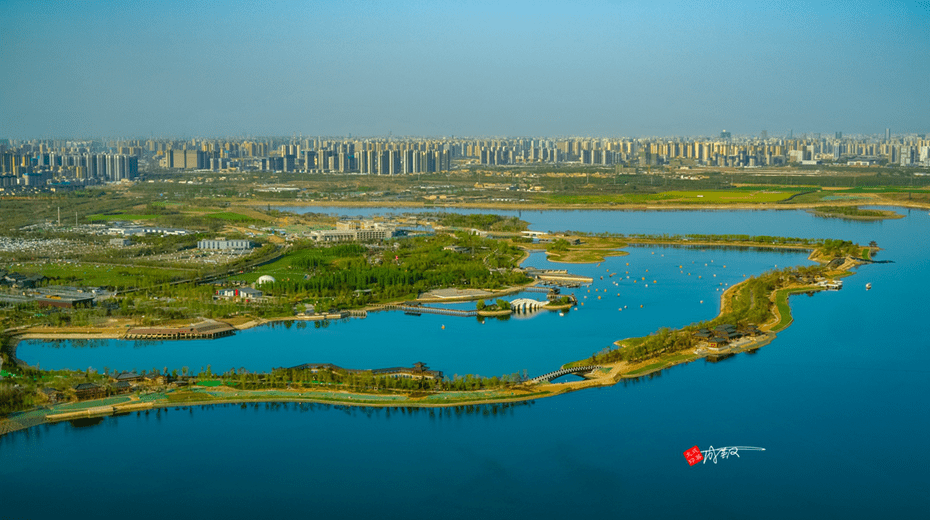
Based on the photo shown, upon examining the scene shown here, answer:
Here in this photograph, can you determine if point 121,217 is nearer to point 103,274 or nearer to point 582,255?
point 103,274

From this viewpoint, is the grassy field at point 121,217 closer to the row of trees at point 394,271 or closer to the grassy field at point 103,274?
the grassy field at point 103,274

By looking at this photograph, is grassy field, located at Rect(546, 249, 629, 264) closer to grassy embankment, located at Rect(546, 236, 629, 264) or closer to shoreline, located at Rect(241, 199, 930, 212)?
grassy embankment, located at Rect(546, 236, 629, 264)

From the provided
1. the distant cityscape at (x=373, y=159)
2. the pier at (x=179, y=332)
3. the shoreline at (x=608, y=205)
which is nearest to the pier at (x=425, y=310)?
the pier at (x=179, y=332)

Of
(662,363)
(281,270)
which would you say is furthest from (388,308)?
(662,363)

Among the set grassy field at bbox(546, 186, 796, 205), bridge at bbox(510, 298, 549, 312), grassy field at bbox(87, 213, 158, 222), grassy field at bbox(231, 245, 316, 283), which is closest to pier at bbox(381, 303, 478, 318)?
bridge at bbox(510, 298, 549, 312)

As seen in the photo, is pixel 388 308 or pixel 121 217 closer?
pixel 388 308

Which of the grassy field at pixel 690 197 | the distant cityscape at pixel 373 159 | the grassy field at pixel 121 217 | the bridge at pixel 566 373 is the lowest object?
the bridge at pixel 566 373

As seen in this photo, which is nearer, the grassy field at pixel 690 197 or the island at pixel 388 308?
the island at pixel 388 308
